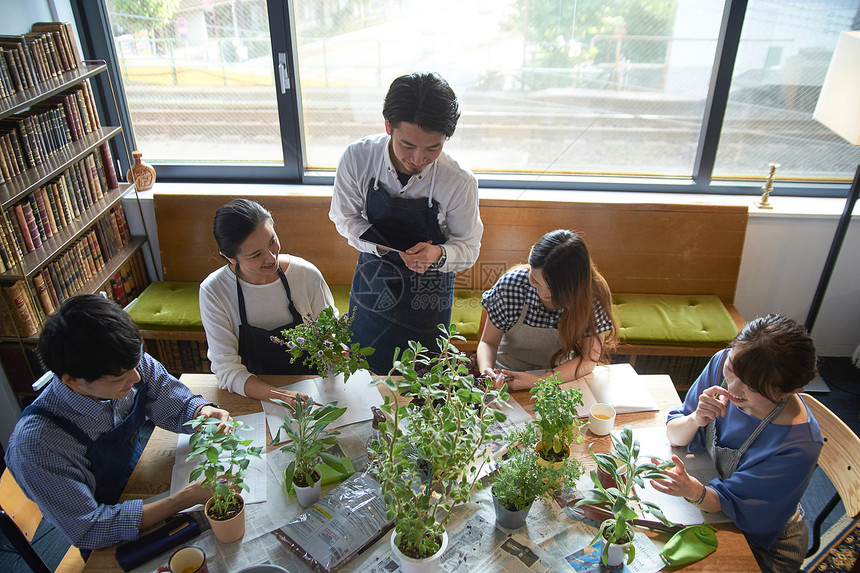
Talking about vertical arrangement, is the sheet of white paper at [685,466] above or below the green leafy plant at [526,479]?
below

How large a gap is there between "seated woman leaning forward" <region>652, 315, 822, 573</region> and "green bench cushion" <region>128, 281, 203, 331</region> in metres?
2.38

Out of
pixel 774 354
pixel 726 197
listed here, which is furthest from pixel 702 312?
pixel 774 354

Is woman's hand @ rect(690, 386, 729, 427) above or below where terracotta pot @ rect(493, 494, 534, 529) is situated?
above

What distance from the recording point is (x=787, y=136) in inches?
135

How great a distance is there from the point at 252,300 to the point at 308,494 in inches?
31.6

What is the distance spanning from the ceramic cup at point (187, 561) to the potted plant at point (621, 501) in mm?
830

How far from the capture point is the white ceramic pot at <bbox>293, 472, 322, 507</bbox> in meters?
1.41

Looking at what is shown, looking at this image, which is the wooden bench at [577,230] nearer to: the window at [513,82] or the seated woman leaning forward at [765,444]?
the window at [513,82]

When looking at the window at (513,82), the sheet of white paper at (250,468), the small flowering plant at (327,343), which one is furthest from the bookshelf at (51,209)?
the small flowering plant at (327,343)

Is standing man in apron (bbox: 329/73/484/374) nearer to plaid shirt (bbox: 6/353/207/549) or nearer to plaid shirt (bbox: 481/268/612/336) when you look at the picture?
plaid shirt (bbox: 481/268/612/336)

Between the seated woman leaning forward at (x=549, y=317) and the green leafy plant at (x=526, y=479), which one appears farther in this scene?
the seated woman leaning forward at (x=549, y=317)

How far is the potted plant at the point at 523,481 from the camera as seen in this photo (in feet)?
4.41

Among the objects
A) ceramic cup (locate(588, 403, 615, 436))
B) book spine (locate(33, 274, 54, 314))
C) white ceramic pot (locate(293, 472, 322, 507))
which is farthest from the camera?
book spine (locate(33, 274, 54, 314))

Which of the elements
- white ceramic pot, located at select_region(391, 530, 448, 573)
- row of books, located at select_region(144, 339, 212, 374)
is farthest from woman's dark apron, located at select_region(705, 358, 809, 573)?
row of books, located at select_region(144, 339, 212, 374)
